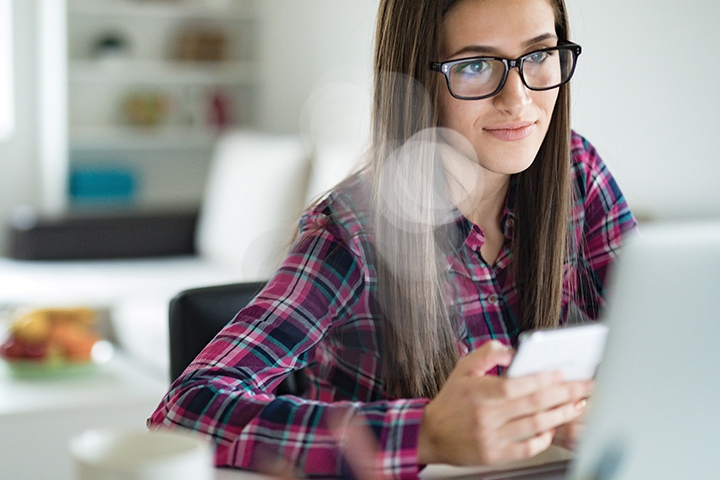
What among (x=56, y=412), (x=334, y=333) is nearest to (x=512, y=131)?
(x=334, y=333)

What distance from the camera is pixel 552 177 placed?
1.21 metres

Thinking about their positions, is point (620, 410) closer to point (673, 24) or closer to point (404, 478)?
point (404, 478)

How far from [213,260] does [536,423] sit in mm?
2835

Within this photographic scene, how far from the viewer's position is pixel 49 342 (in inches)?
77.8

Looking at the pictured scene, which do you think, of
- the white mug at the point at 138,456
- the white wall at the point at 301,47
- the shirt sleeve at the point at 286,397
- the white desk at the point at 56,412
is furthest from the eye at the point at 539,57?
the white wall at the point at 301,47

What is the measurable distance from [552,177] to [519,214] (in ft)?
0.22

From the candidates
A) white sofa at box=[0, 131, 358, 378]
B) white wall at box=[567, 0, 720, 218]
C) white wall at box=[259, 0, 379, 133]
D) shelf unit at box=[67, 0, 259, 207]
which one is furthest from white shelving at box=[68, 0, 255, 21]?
white wall at box=[567, 0, 720, 218]

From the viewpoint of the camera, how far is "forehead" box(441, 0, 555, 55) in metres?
1.07

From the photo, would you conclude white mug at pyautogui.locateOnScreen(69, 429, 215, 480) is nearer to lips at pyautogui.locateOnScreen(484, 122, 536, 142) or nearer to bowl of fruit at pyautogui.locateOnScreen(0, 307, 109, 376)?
lips at pyautogui.locateOnScreen(484, 122, 536, 142)

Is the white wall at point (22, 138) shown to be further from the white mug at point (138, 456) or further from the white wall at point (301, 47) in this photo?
the white mug at point (138, 456)

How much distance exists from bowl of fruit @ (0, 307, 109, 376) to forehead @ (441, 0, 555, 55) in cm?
126

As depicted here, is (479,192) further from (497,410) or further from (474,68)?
(497,410)

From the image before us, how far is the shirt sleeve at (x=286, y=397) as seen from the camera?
0.78 metres

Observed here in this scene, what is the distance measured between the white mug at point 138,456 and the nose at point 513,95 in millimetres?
683
